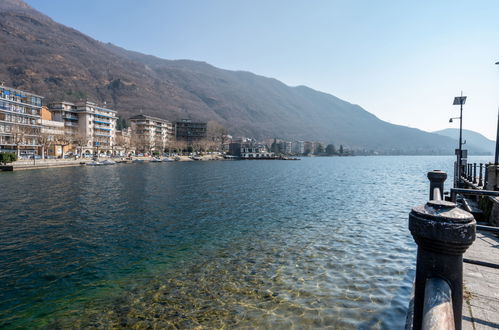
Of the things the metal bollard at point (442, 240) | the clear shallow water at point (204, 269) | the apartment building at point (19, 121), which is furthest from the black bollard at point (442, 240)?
the apartment building at point (19, 121)

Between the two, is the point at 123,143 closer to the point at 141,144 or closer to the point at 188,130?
the point at 141,144

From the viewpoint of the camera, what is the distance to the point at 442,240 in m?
1.98

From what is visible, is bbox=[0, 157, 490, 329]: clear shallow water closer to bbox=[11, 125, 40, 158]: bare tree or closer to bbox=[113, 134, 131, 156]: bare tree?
bbox=[11, 125, 40, 158]: bare tree

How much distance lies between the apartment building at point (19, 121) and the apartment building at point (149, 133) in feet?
143

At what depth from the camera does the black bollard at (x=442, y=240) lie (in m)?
1.93

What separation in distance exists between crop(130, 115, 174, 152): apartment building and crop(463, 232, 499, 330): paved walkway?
459 feet

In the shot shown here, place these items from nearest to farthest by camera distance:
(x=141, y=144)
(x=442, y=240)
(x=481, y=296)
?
(x=442, y=240) < (x=481, y=296) < (x=141, y=144)

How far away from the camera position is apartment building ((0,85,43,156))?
8156cm

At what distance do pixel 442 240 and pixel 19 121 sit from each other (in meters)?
114

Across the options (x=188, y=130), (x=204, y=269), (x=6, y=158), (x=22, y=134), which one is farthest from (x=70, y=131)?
(x=204, y=269)

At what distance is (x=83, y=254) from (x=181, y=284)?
237 inches

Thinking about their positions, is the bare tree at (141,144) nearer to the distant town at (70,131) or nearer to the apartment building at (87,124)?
the distant town at (70,131)

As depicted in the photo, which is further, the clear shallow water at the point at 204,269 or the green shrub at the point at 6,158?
the green shrub at the point at 6,158

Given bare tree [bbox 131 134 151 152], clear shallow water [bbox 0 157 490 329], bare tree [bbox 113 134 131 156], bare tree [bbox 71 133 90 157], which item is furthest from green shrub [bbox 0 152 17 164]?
bare tree [bbox 131 134 151 152]
